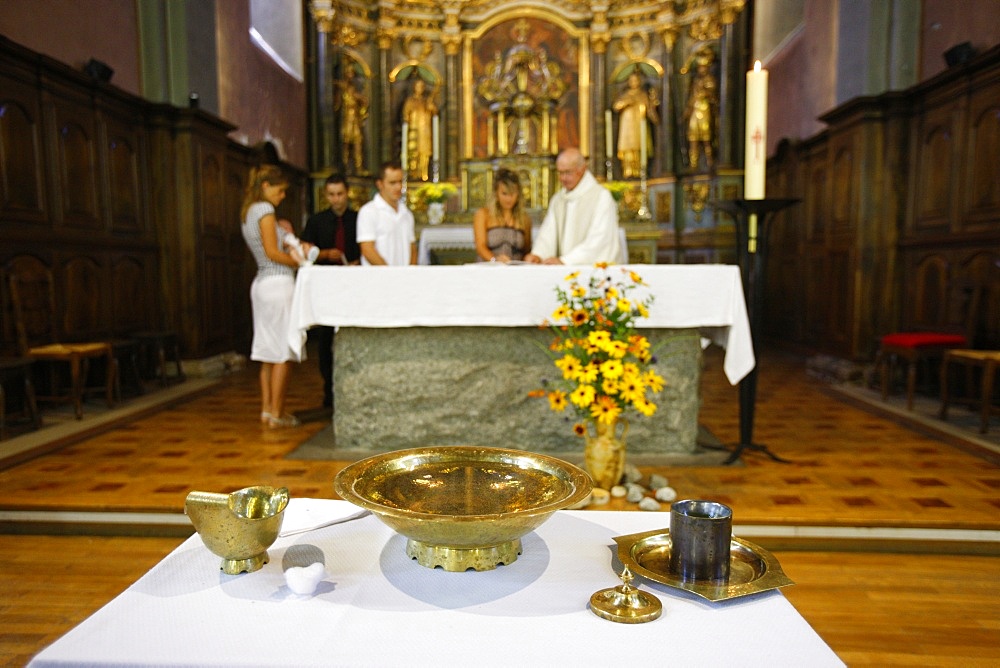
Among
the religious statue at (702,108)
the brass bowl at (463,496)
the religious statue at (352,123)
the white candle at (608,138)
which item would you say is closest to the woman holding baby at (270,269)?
the brass bowl at (463,496)

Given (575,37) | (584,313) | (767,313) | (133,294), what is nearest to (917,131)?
(767,313)

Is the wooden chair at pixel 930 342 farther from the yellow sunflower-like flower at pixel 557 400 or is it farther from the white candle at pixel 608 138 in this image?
the white candle at pixel 608 138

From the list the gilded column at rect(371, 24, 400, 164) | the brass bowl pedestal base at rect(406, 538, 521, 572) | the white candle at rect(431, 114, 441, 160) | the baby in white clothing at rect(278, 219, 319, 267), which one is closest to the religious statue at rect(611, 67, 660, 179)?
the white candle at rect(431, 114, 441, 160)

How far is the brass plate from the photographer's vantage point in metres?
1.02

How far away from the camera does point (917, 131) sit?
20.1 feet

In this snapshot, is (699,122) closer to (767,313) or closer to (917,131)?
(767,313)

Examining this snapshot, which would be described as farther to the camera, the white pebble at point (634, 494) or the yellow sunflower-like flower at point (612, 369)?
the white pebble at point (634, 494)

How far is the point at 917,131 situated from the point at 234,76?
6.84m

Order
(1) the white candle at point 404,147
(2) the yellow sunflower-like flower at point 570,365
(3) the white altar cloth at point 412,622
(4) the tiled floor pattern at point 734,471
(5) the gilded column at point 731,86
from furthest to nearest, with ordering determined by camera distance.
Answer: (1) the white candle at point 404,147 < (5) the gilded column at point 731,86 < (4) the tiled floor pattern at point 734,471 < (2) the yellow sunflower-like flower at point 570,365 < (3) the white altar cloth at point 412,622

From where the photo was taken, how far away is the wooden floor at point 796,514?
87.7 inches

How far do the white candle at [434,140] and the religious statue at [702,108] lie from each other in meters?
3.63

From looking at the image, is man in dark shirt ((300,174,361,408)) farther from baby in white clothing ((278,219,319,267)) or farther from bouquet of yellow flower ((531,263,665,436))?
bouquet of yellow flower ((531,263,665,436))

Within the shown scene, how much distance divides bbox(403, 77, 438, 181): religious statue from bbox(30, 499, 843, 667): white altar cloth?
9867mm

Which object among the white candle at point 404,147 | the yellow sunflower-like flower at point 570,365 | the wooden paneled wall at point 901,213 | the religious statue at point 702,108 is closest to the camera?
the yellow sunflower-like flower at point 570,365
